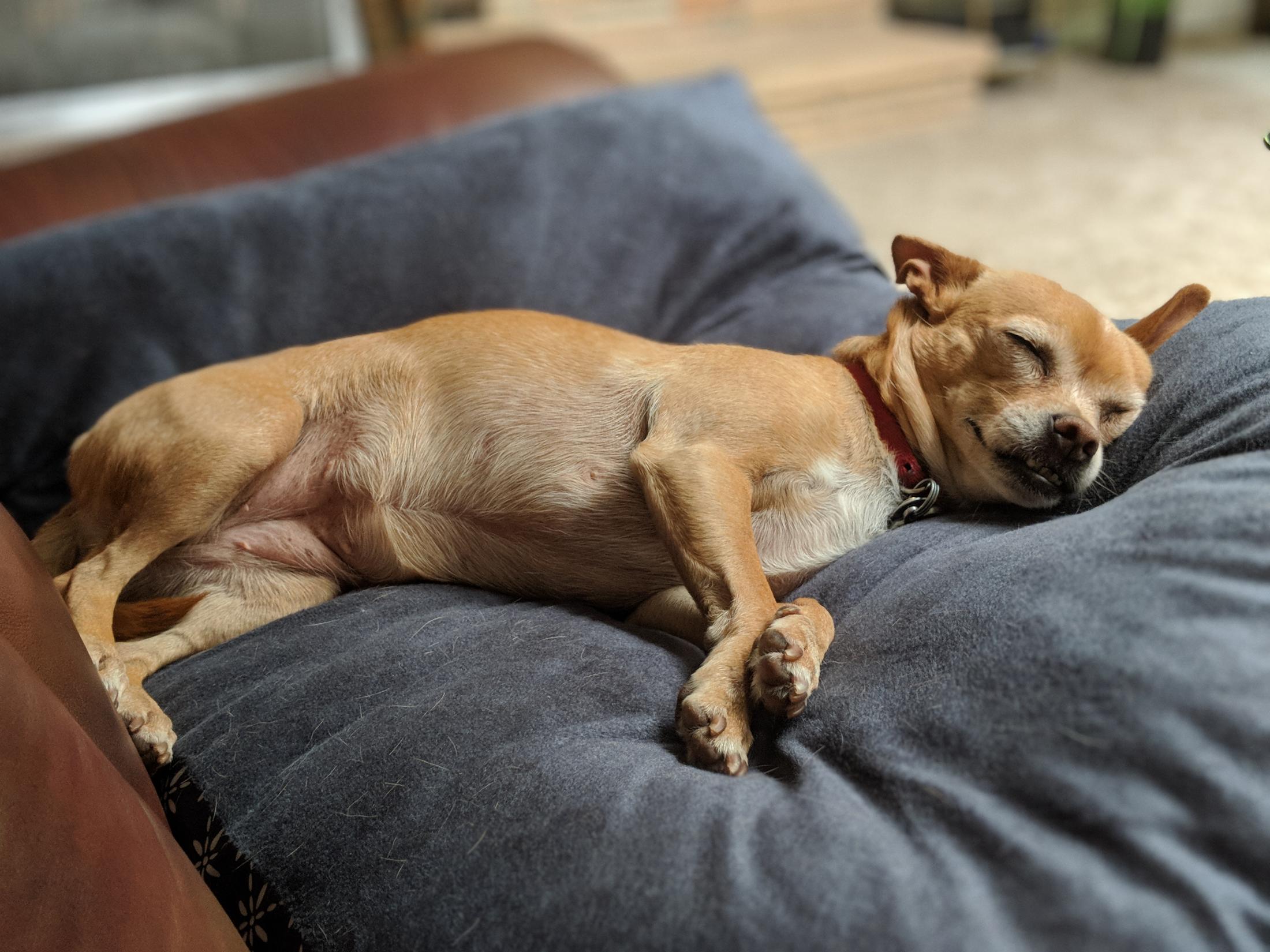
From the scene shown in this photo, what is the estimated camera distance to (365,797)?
46.6 inches

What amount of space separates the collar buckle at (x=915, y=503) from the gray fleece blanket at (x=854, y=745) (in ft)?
0.25

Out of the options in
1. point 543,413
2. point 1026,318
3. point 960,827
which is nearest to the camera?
point 960,827

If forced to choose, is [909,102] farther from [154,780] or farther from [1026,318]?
[154,780]

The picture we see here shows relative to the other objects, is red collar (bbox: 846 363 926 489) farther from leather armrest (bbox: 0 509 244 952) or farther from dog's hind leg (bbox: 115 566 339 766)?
leather armrest (bbox: 0 509 244 952)

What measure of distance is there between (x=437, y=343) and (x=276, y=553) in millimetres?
479

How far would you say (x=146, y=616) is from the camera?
1.60 metres

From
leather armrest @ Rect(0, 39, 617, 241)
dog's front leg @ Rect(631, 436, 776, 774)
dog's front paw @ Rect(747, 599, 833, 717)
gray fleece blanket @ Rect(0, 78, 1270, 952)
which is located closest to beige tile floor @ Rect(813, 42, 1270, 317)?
gray fleece blanket @ Rect(0, 78, 1270, 952)

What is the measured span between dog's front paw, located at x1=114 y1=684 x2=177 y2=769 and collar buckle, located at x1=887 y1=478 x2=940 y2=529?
3.88 ft

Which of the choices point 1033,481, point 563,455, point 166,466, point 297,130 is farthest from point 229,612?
point 297,130

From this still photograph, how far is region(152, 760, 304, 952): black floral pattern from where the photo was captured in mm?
1156

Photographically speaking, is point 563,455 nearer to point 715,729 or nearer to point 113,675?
point 715,729

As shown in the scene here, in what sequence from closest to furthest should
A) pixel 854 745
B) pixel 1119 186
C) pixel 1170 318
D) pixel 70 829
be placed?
pixel 70 829
pixel 854 745
pixel 1170 318
pixel 1119 186

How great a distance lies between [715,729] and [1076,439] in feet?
2.35

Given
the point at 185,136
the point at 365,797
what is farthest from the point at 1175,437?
the point at 185,136
